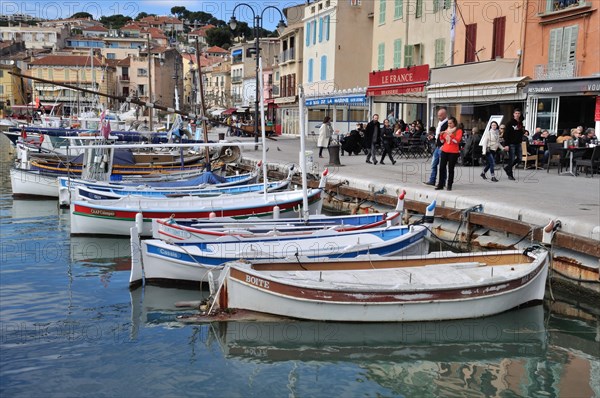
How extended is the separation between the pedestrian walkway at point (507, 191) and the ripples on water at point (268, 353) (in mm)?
2424

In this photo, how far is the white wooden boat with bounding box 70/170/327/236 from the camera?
15.7 m

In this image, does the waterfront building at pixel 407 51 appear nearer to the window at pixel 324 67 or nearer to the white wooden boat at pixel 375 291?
the window at pixel 324 67

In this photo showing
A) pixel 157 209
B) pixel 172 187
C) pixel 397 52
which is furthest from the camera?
pixel 397 52

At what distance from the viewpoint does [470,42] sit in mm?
28609

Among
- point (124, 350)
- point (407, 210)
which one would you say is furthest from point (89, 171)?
point (124, 350)

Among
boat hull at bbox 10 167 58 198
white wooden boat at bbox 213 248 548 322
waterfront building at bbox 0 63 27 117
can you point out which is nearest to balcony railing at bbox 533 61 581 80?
white wooden boat at bbox 213 248 548 322

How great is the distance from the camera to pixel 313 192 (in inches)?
644

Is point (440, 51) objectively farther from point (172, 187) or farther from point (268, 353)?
point (268, 353)

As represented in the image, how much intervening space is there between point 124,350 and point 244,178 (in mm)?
12496

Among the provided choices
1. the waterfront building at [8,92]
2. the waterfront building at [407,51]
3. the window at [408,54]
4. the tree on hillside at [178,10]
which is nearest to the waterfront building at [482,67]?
the waterfront building at [407,51]

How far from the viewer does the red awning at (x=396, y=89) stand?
26.9 metres

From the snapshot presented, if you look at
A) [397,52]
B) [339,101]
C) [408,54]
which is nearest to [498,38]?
[408,54]

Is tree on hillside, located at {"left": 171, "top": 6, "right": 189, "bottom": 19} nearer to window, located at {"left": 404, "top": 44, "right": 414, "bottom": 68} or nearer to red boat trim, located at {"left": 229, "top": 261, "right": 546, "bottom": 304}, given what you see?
window, located at {"left": 404, "top": 44, "right": 414, "bottom": 68}

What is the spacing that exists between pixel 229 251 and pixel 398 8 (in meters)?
27.0
